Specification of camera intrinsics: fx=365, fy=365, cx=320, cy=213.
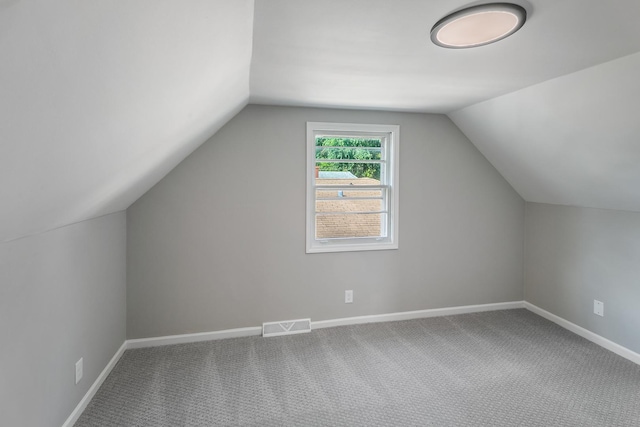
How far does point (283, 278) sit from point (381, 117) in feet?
5.94

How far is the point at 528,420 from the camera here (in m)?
2.16

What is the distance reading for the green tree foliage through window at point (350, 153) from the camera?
355cm

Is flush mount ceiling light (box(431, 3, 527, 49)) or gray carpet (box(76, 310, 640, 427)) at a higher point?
flush mount ceiling light (box(431, 3, 527, 49))

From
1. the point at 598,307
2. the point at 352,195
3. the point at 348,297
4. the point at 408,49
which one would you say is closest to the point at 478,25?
the point at 408,49

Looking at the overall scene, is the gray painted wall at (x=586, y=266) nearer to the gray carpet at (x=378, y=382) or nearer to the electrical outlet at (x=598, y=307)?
the electrical outlet at (x=598, y=307)

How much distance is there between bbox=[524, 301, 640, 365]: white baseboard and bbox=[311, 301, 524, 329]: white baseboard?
0.21m

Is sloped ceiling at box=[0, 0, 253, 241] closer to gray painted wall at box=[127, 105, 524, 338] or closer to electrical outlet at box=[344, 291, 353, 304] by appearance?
gray painted wall at box=[127, 105, 524, 338]

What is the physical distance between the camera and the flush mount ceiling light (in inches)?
58.1

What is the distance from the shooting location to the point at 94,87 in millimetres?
956

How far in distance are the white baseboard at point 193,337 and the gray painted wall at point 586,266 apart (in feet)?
9.64

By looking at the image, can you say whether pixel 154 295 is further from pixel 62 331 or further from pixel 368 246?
pixel 368 246

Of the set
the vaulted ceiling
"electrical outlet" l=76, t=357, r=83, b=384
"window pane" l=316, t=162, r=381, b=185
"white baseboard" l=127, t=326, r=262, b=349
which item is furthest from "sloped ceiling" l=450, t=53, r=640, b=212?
"electrical outlet" l=76, t=357, r=83, b=384

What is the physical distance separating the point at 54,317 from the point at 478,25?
249cm

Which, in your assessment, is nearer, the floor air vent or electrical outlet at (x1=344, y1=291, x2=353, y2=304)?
the floor air vent
